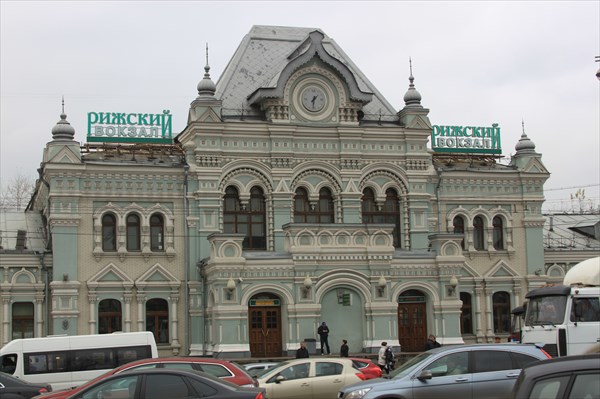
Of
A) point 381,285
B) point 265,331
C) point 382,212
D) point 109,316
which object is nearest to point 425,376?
point 265,331

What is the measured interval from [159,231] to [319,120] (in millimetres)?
8723

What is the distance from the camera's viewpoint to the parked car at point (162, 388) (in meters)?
15.2

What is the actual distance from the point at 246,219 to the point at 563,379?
32263 millimetres

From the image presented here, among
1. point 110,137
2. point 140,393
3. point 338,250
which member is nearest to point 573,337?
point 140,393

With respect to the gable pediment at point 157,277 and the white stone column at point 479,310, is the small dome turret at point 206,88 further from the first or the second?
the white stone column at point 479,310

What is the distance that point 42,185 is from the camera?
4228 centimetres

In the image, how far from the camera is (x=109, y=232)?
3978 centimetres

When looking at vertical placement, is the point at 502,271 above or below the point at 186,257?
below

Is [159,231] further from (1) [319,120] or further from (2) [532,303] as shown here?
(2) [532,303]

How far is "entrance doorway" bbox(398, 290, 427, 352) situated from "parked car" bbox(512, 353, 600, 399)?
3075 centimetres

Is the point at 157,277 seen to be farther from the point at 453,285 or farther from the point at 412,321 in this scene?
the point at 453,285

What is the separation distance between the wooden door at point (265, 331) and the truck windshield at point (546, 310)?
47.2ft

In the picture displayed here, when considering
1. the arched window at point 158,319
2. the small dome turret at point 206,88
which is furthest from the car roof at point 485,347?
the small dome turret at point 206,88

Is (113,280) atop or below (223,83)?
below
